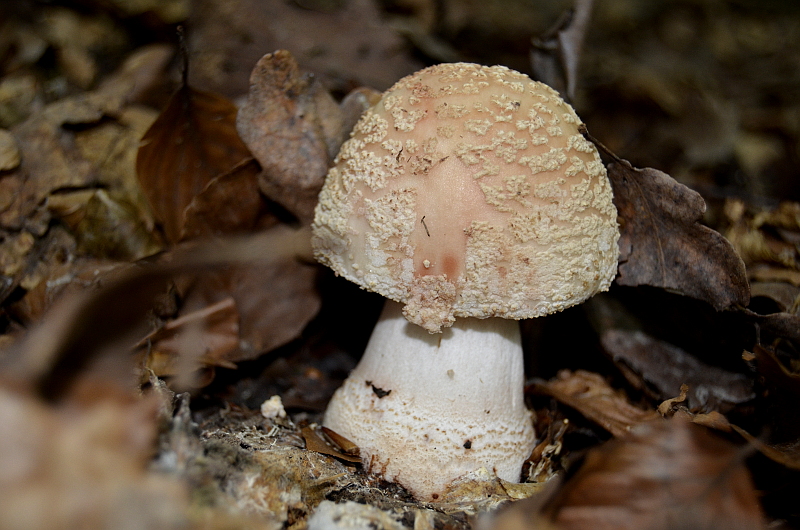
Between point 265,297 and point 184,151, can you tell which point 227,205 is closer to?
point 184,151

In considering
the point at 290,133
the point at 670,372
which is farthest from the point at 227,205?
the point at 670,372

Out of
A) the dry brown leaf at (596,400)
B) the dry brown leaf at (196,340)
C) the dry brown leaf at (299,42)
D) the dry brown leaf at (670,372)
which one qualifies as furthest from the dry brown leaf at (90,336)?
the dry brown leaf at (299,42)

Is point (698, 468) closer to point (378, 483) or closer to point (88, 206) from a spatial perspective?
point (378, 483)

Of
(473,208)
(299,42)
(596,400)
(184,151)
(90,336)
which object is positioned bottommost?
(596,400)

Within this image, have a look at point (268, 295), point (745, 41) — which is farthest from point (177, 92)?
point (745, 41)

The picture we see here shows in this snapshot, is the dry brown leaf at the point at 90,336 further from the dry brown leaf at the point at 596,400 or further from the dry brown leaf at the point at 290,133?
the dry brown leaf at the point at 596,400

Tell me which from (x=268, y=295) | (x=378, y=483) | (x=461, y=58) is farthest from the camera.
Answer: (x=461, y=58)

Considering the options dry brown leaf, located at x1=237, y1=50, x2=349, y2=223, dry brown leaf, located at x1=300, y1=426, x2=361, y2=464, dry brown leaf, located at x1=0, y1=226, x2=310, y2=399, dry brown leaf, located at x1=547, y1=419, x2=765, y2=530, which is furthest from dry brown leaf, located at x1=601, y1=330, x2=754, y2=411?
dry brown leaf, located at x1=0, y1=226, x2=310, y2=399
